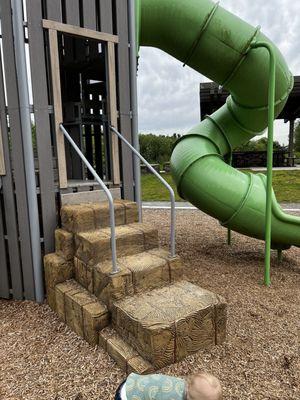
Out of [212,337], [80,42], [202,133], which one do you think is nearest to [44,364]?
[212,337]

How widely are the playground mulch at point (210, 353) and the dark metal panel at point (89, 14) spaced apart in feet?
10.8

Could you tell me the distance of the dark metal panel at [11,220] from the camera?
3500 mm

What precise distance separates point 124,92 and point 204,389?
3.52 meters

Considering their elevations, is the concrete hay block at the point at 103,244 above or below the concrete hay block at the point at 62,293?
above

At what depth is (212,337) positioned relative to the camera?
2.74m

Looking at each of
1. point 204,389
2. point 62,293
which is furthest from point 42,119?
point 204,389

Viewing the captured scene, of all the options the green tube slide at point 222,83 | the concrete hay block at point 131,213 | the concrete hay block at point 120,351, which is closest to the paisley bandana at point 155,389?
the concrete hay block at point 120,351

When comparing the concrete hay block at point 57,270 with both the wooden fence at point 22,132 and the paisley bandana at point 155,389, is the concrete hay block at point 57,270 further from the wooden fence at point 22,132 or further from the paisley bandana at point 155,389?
the paisley bandana at point 155,389

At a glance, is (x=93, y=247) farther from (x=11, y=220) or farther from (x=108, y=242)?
Answer: (x=11, y=220)

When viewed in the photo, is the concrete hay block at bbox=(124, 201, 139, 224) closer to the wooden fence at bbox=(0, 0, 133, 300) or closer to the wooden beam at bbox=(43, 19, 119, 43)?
the wooden fence at bbox=(0, 0, 133, 300)

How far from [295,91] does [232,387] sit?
16.5 metres

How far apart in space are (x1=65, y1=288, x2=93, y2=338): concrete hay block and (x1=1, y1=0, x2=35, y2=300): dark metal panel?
0.81 m

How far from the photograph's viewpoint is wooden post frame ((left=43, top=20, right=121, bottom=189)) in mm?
3482

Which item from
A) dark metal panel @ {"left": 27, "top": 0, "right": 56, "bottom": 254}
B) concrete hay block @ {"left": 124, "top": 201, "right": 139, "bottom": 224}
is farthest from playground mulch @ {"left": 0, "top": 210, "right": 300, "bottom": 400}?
concrete hay block @ {"left": 124, "top": 201, "right": 139, "bottom": 224}
